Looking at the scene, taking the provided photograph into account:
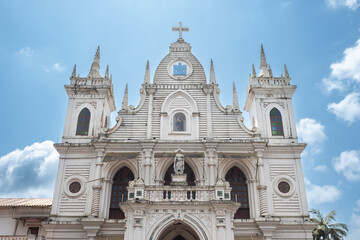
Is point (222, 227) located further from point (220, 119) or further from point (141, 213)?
point (220, 119)

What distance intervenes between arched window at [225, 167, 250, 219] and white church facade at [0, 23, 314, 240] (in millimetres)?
65

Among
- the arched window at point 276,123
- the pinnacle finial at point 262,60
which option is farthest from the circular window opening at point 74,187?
the pinnacle finial at point 262,60

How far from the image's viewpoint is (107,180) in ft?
75.4

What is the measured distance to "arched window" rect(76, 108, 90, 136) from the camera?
979 inches

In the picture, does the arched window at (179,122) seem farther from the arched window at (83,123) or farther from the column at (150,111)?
the arched window at (83,123)

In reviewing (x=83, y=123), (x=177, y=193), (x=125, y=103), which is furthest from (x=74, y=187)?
(x=177, y=193)

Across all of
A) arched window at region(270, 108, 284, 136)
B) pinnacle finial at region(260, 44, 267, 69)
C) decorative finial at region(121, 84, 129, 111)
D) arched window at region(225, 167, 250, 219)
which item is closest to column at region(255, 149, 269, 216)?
arched window at region(225, 167, 250, 219)

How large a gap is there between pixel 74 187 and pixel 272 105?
15.0m

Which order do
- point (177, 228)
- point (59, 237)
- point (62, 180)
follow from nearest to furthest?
point (177, 228), point (59, 237), point (62, 180)

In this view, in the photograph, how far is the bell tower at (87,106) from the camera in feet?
81.0

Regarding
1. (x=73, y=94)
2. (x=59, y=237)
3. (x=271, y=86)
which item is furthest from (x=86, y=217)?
(x=271, y=86)

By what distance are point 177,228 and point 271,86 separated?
12.5 meters

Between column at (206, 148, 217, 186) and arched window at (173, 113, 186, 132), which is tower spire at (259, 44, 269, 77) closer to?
arched window at (173, 113, 186, 132)

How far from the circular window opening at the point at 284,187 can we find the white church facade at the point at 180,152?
65 mm
